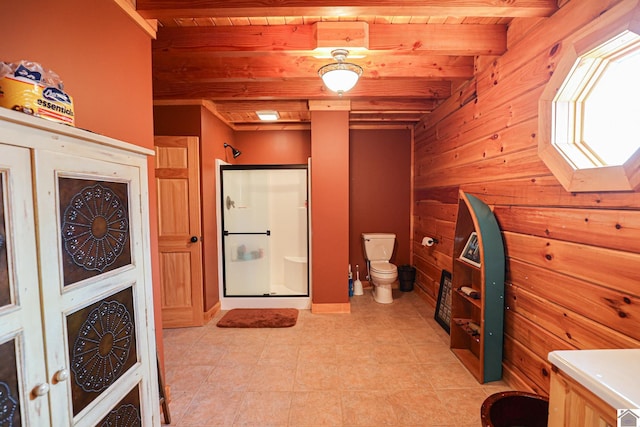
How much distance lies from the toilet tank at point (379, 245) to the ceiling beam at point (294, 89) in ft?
6.32

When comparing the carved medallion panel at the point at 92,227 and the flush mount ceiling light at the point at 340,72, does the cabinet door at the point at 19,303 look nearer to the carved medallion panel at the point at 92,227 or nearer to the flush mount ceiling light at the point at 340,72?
the carved medallion panel at the point at 92,227

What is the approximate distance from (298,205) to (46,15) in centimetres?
282

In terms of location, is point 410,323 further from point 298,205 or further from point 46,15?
point 46,15

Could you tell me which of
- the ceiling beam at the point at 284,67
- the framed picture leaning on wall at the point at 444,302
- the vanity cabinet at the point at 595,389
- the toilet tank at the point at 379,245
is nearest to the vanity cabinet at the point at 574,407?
the vanity cabinet at the point at 595,389

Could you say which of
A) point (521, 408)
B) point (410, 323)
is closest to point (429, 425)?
point (521, 408)

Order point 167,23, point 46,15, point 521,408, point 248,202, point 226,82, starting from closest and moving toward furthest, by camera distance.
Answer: point 46,15
point 521,408
point 167,23
point 226,82
point 248,202

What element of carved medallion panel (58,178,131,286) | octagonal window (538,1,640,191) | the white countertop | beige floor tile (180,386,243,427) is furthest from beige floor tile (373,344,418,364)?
carved medallion panel (58,178,131,286)

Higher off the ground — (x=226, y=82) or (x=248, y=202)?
(x=226, y=82)

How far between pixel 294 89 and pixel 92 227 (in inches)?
99.5

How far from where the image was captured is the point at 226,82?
2.97 meters

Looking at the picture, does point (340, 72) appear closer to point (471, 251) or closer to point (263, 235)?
point (471, 251)

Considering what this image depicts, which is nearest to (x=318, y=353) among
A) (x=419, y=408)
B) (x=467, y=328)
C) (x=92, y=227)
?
(x=419, y=408)

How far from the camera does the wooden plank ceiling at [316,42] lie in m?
1.67

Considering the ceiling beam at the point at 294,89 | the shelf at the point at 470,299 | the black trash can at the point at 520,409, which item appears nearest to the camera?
the black trash can at the point at 520,409
